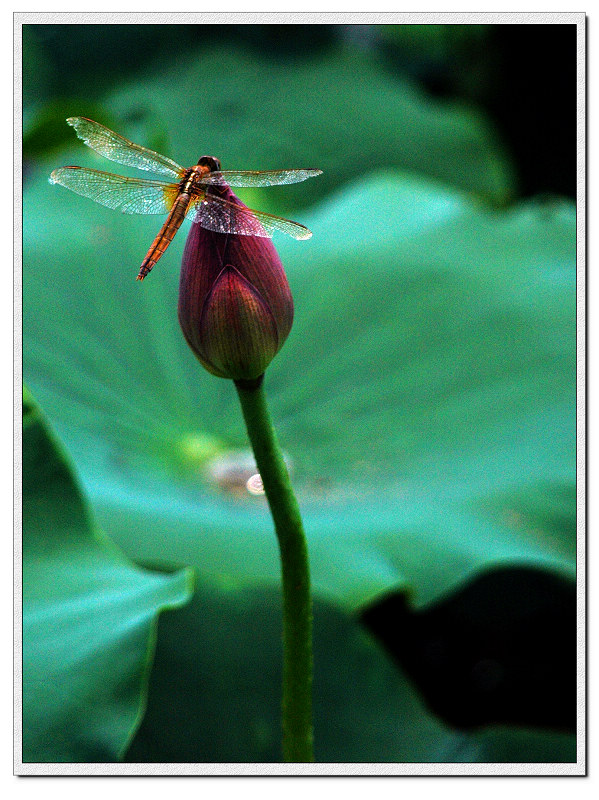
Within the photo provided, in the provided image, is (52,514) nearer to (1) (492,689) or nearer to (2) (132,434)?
(2) (132,434)

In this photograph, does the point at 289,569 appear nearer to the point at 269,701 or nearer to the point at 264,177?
the point at 264,177

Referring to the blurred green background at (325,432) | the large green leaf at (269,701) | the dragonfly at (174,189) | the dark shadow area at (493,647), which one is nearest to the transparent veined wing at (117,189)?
the dragonfly at (174,189)

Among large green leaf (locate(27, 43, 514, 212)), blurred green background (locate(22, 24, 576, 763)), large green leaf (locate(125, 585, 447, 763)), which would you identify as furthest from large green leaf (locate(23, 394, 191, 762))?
large green leaf (locate(27, 43, 514, 212))

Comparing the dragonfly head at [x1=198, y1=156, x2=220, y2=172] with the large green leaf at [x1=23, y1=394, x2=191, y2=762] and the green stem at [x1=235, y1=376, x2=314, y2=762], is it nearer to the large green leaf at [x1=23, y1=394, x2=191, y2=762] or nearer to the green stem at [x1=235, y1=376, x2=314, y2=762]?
the green stem at [x1=235, y1=376, x2=314, y2=762]

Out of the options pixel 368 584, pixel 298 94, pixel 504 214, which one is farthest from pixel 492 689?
pixel 298 94

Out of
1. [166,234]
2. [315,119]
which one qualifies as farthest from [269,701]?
[315,119]
